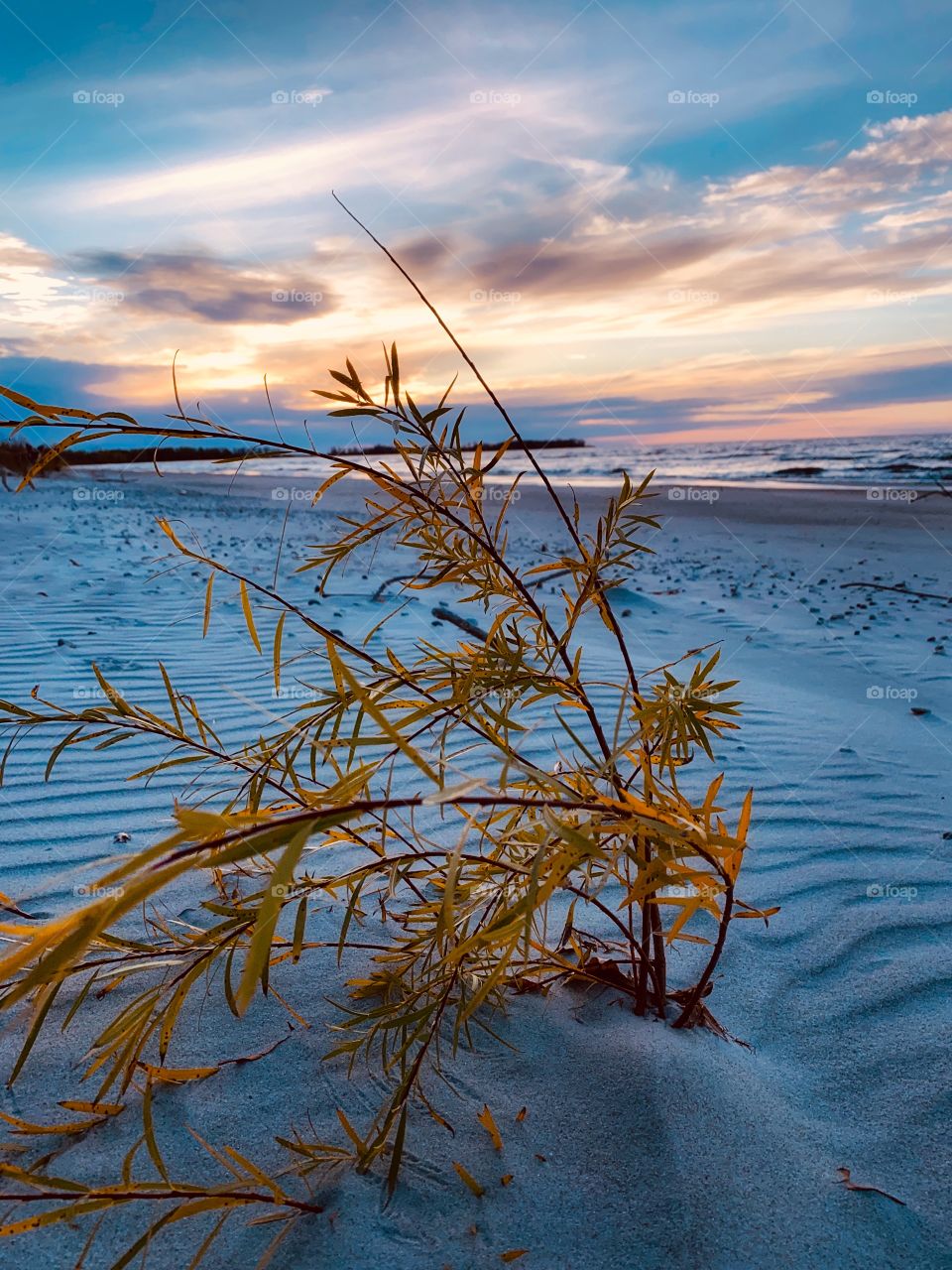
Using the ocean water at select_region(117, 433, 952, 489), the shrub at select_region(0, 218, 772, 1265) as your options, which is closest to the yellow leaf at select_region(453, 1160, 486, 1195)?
the shrub at select_region(0, 218, 772, 1265)

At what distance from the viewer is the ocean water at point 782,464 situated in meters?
22.8

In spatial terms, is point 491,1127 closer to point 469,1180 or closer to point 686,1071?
point 469,1180

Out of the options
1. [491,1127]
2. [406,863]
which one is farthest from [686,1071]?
[406,863]

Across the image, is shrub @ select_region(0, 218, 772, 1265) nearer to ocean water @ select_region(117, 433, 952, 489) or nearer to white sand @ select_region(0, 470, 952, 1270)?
white sand @ select_region(0, 470, 952, 1270)

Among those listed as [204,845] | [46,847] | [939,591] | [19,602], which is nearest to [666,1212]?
[204,845]

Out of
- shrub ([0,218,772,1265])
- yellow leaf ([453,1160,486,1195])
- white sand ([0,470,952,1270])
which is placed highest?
shrub ([0,218,772,1265])

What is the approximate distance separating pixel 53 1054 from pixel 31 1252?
441 mm

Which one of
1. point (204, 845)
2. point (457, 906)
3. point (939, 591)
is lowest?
point (939, 591)

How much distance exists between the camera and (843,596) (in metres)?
8.96

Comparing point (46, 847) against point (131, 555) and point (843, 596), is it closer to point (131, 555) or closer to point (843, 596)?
point (131, 555)

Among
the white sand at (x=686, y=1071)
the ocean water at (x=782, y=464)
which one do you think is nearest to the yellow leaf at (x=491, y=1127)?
the white sand at (x=686, y=1071)

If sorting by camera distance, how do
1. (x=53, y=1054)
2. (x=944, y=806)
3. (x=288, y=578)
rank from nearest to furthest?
1. (x=53, y=1054)
2. (x=944, y=806)
3. (x=288, y=578)

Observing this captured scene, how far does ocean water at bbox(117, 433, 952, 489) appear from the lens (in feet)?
74.9

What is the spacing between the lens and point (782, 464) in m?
29.5
